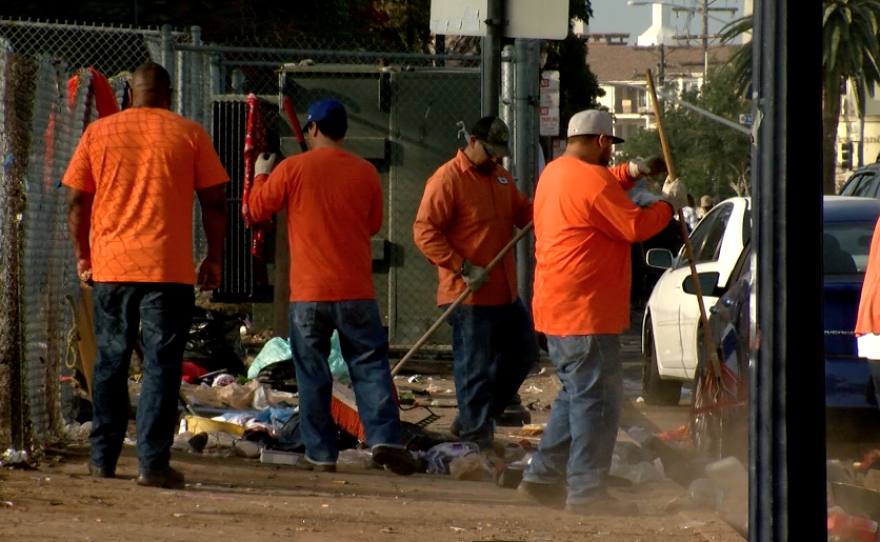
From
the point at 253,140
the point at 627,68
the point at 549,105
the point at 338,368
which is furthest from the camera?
the point at 627,68

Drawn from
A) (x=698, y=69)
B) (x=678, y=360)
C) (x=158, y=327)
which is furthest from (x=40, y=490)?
(x=698, y=69)

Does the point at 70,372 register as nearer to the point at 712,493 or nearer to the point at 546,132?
the point at 712,493

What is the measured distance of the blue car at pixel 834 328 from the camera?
740cm

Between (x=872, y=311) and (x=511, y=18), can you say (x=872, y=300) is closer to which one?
(x=872, y=311)

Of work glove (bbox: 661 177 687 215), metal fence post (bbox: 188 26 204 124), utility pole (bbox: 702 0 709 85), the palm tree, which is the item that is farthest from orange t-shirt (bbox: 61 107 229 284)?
utility pole (bbox: 702 0 709 85)

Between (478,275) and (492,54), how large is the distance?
191cm

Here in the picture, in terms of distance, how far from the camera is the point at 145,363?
652 centimetres

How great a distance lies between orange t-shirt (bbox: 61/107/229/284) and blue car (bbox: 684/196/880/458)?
2759 millimetres

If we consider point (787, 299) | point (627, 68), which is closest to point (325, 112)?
point (787, 299)

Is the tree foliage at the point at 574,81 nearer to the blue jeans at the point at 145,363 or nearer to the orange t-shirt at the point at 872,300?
the blue jeans at the point at 145,363

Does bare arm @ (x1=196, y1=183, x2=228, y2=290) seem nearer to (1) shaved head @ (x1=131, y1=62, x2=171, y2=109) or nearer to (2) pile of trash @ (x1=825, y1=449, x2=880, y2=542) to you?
→ (1) shaved head @ (x1=131, y1=62, x2=171, y2=109)

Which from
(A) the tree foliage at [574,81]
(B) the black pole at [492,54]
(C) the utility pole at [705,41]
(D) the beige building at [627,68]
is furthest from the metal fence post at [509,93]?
(D) the beige building at [627,68]

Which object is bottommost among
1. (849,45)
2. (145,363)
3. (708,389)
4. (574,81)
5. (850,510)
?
(850,510)

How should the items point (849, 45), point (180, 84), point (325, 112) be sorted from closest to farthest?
1. point (325, 112)
2. point (180, 84)
3. point (849, 45)
